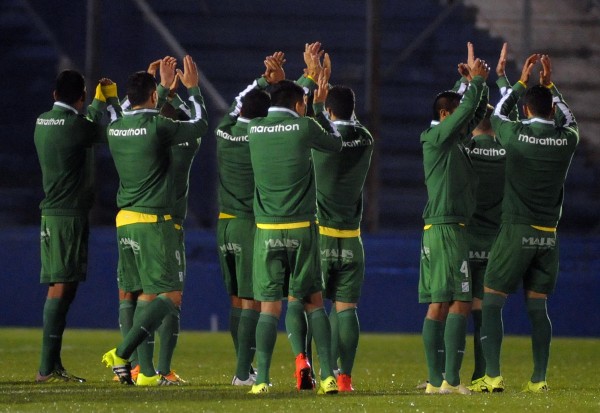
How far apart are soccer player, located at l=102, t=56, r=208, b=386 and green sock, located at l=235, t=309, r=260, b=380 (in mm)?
587

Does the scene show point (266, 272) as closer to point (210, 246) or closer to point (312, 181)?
point (312, 181)

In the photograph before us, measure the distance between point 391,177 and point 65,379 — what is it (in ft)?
33.4

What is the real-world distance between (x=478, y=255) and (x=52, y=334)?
317 cm

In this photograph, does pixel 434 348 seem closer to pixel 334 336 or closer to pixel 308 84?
pixel 334 336

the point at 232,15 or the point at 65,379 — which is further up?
the point at 232,15

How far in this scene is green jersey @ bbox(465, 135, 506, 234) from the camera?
33.4 feet

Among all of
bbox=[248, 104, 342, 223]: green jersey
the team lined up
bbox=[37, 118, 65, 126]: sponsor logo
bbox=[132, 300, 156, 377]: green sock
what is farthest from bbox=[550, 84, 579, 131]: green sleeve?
bbox=[37, 118, 65, 126]: sponsor logo

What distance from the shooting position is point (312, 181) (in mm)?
9141

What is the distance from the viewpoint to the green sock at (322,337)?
9008 mm

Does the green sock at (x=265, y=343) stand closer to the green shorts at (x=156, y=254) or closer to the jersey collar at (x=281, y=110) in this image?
the green shorts at (x=156, y=254)

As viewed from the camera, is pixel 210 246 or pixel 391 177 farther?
pixel 391 177

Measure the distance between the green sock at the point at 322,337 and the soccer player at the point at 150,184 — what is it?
108cm

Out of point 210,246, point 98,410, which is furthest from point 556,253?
point 210,246

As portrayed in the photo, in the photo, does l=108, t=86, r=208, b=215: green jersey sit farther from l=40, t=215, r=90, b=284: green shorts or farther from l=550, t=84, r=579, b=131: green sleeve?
l=550, t=84, r=579, b=131: green sleeve
